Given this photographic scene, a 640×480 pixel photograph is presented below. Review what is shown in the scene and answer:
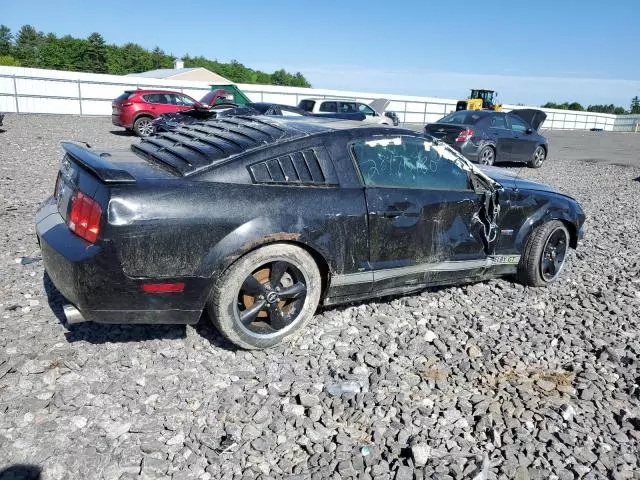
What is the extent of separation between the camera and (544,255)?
4891 millimetres

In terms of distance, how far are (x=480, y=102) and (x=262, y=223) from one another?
3726 cm

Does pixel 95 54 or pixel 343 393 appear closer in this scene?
pixel 343 393

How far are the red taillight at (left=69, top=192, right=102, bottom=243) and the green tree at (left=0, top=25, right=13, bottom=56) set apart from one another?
84831 millimetres

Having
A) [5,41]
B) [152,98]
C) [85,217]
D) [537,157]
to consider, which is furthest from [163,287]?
[5,41]

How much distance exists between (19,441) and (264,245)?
1.64 m

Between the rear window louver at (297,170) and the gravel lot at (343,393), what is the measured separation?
1149 millimetres

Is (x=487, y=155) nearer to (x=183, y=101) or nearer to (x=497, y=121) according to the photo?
(x=497, y=121)

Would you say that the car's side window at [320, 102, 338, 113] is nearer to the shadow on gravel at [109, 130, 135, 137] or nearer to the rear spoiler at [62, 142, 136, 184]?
the shadow on gravel at [109, 130, 135, 137]

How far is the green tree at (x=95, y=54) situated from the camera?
66.9 metres

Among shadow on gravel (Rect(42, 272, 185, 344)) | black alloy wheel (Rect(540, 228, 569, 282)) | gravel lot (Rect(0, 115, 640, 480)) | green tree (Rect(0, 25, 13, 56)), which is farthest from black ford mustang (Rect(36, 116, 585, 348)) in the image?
green tree (Rect(0, 25, 13, 56))

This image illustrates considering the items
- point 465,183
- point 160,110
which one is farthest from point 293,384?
point 160,110

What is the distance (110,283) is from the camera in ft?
9.39

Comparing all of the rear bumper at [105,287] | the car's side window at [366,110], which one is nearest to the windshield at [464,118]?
the car's side window at [366,110]

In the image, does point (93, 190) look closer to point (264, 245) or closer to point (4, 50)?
point (264, 245)
